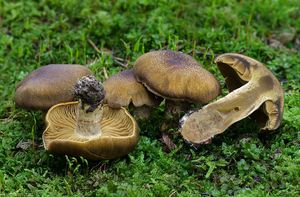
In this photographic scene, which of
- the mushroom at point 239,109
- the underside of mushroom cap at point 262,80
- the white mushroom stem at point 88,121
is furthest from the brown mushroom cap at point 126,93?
the underside of mushroom cap at point 262,80

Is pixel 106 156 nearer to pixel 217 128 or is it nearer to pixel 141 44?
pixel 217 128

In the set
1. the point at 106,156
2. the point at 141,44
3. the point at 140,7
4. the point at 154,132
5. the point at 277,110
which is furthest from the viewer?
the point at 140,7

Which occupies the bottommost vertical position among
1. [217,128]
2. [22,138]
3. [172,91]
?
[22,138]

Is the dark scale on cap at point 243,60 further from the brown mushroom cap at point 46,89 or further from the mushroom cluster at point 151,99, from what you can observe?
the brown mushroom cap at point 46,89

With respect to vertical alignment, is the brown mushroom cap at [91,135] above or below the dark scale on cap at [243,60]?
below

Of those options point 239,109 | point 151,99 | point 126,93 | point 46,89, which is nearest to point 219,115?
point 239,109

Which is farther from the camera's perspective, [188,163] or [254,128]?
[254,128]

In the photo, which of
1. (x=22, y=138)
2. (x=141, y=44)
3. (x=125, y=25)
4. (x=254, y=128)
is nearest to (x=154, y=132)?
(x=254, y=128)
